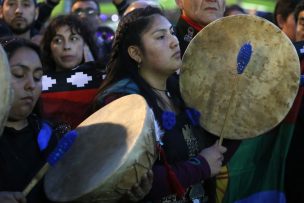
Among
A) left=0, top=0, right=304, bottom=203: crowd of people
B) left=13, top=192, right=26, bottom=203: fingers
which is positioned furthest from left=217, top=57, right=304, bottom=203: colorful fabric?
left=13, top=192, right=26, bottom=203: fingers

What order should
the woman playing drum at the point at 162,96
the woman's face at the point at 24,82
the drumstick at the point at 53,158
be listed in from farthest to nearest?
the woman playing drum at the point at 162,96 < the woman's face at the point at 24,82 < the drumstick at the point at 53,158

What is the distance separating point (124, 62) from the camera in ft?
9.32

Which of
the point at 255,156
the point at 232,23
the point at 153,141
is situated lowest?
the point at 255,156

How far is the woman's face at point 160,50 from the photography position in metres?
2.74

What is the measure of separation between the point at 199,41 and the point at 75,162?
0.95 m

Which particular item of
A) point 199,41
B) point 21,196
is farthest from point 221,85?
point 21,196

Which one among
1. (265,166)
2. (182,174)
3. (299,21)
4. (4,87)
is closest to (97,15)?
Result: (299,21)

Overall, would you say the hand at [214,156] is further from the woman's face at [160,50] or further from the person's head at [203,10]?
the person's head at [203,10]

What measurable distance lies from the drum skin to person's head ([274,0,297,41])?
175 centimetres

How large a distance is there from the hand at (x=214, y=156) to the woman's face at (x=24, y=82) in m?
0.77

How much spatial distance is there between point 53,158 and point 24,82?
342 mm

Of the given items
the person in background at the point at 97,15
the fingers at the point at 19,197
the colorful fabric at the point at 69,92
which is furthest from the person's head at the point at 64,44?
the fingers at the point at 19,197

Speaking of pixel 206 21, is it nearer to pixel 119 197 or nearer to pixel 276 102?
pixel 276 102

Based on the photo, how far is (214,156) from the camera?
264cm
